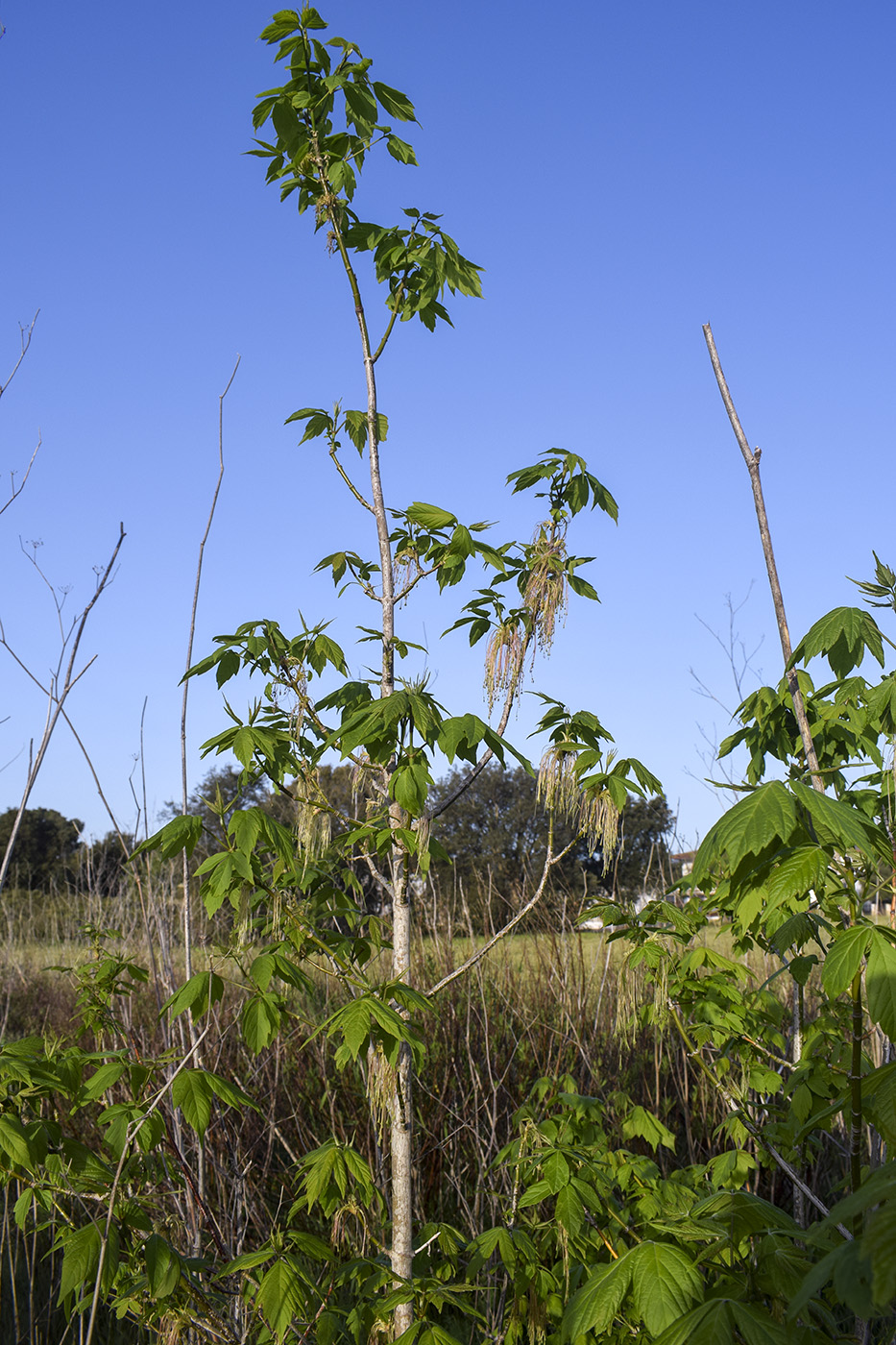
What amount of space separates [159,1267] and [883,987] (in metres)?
1.44

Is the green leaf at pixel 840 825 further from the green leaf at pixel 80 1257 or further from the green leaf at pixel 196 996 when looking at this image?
the green leaf at pixel 80 1257

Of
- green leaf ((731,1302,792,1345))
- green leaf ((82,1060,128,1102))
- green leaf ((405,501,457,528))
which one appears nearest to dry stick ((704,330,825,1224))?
green leaf ((731,1302,792,1345))

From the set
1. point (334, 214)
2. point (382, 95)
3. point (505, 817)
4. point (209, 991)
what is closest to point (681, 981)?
point (209, 991)

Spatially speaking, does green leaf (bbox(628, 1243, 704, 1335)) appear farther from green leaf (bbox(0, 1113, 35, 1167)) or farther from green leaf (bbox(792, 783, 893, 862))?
green leaf (bbox(0, 1113, 35, 1167))

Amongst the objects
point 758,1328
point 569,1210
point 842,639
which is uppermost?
point 842,639

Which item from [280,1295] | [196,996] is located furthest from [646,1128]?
[196,996]

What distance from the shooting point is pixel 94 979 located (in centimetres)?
242

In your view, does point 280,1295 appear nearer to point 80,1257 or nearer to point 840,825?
point 80,1257

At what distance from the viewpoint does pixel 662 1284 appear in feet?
3.97

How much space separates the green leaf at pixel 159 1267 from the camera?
5.54ft

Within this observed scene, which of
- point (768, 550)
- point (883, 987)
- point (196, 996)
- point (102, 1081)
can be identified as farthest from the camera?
point (102, 1081)

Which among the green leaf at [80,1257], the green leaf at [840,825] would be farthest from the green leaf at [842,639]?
the green leaf at [80,1257]

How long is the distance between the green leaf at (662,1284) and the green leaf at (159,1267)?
958mm

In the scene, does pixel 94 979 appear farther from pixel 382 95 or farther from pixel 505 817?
pixel 505 817
